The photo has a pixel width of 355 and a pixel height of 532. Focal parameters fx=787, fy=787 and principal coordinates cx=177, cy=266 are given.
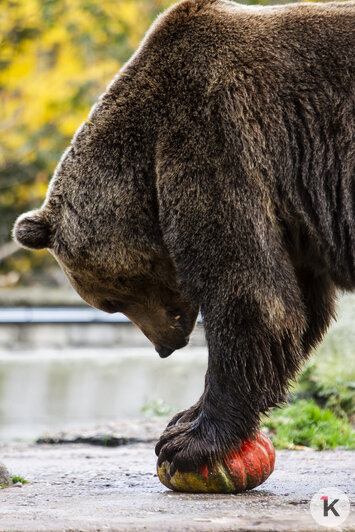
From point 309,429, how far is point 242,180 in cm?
287

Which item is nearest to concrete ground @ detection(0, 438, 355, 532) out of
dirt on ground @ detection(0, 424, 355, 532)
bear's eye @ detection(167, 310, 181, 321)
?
dirt on ground @ detection(0, 424, 355, 532)

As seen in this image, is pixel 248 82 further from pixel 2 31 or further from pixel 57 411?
pixel 2 31

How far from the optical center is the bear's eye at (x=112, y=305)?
4.61m

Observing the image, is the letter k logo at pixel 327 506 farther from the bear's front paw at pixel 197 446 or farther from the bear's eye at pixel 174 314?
the bear's eye at pixel 174 314

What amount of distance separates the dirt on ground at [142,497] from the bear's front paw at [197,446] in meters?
0.15

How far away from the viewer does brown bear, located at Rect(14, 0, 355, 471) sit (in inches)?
145

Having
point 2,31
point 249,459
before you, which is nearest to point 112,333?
point 249,459

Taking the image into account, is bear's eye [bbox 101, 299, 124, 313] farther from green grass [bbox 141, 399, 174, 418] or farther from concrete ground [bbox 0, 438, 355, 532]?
green grass [bbox 141, 399, 174, 418]

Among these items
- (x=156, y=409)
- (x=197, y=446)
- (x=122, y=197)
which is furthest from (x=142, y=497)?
(x=156, y=409)

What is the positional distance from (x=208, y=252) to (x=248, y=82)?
85cm

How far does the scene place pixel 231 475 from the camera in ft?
12.3

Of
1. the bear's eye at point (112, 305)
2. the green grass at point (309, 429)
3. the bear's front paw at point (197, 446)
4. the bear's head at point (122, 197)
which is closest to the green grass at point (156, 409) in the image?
the green grass at point (309, 429)

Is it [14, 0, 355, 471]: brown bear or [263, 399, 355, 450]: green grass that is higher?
[14, 0, 355, 471]: brown bear

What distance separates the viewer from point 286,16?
3980 mm
